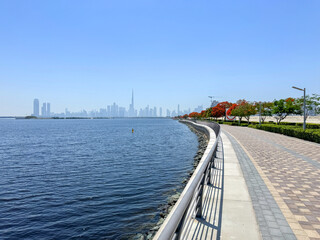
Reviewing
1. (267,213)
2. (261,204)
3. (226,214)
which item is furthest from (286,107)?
(226,214)

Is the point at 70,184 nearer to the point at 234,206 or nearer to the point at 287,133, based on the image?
the point at 234,206

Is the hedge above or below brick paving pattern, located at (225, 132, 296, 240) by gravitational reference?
above

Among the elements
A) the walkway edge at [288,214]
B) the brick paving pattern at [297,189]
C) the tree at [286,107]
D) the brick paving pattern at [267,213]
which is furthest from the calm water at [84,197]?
the tree at [286,107]

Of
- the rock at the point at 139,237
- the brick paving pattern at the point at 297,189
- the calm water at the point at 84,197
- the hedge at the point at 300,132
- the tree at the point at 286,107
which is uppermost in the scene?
the tree at the point at 286,107

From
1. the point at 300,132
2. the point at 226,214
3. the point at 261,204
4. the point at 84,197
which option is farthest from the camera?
the point at 300,132

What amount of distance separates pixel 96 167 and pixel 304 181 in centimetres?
1400

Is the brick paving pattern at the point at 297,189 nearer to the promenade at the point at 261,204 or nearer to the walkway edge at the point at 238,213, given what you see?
the promenade at the point at 261,204

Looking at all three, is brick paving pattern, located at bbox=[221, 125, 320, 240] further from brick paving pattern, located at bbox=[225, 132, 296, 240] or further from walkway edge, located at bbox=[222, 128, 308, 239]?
brick paving pattern, located at bbox=[225, 132, 296, 240]

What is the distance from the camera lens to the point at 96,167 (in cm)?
1786

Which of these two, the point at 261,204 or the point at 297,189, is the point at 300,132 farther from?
the point at 261,204

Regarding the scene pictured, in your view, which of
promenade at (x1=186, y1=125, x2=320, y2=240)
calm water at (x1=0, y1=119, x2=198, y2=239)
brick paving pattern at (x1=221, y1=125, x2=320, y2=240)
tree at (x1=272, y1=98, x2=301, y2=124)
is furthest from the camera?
tree at (x1=272, y1=98, x2=301, y2=124)

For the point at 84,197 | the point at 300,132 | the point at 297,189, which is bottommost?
the point at 84,197

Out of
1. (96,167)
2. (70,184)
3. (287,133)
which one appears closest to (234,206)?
(70,184)

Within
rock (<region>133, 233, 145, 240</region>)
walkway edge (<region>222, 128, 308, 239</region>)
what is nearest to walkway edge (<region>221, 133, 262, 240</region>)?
walkway edge (<region>222, 128, 308, 239</region>)
